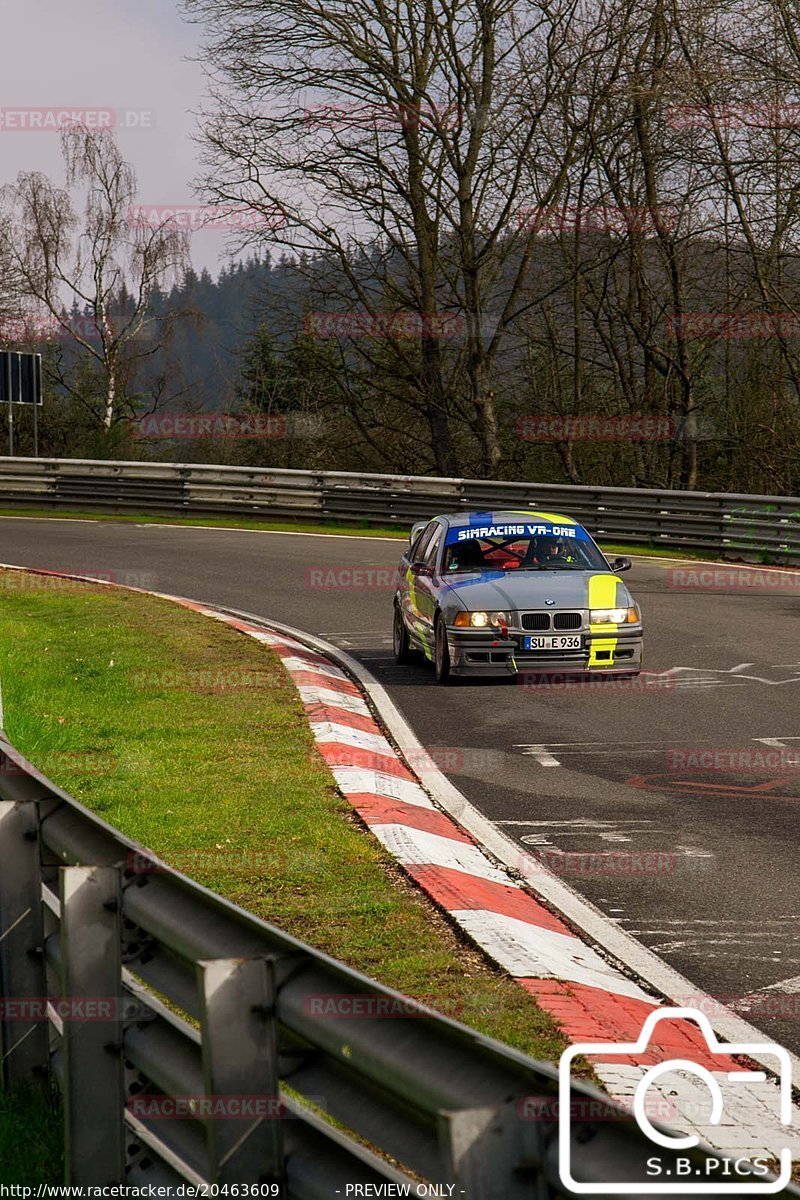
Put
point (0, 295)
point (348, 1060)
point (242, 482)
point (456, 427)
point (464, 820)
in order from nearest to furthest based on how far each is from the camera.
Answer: point (348, 1060) → point (464, 820) → point (242, 482) → point (456, 427) → point (0, 295)

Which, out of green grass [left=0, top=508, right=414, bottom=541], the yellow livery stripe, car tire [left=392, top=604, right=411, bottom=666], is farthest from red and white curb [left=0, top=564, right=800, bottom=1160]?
green grass [left=0, top=508, right=414, bottom=541]

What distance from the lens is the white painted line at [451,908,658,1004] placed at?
18.2 ft

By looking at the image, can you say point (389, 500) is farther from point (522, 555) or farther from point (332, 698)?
point (332, 698)

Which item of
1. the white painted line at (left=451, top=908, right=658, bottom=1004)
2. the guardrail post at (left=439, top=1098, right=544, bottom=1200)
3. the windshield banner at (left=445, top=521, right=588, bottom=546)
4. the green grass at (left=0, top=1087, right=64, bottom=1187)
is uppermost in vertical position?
the windshield banner at (left=445, top=521, right=588, bottom=546)

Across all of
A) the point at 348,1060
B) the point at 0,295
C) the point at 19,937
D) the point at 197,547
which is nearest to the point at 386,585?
the point at 197,547

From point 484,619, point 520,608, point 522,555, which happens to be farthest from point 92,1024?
point 522,555

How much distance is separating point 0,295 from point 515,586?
175 feet

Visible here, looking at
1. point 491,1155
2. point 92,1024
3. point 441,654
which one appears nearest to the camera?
point 491,1155

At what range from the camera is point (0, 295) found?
62.3 meters

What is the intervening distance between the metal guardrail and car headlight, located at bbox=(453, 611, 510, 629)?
11.5m

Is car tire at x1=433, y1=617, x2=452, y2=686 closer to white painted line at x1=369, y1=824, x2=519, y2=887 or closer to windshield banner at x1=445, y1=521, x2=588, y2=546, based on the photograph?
windshield banner at x1=445, y1=521, x2=588, y2=546

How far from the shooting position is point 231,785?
8906 mm

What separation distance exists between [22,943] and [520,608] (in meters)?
9.31

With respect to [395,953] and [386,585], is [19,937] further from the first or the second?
[386,585]
